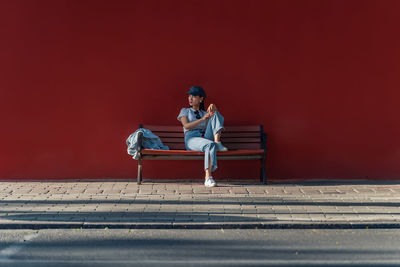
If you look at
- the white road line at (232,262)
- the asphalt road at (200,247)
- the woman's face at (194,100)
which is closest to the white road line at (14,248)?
the asphalt road at (200,247)

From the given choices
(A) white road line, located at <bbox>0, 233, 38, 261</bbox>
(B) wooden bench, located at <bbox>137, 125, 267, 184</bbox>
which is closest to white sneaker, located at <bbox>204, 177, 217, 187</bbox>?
(B) wooden bench, located at <bbox>137, 125, 267, 184</bbox>

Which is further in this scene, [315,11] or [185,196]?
[315,11]

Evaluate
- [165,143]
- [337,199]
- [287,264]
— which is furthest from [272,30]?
[287,264]

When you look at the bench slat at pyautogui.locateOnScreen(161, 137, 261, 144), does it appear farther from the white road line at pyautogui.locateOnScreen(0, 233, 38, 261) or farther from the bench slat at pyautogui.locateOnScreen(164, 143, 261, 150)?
the white road line at pyautogui.locateOnScreen(0, 233, 38, 261)

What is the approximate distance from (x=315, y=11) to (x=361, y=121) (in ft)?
5.94

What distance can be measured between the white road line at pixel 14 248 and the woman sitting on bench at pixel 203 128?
336cm

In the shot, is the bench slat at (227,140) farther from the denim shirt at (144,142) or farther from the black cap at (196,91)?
the black cap at (196,91)

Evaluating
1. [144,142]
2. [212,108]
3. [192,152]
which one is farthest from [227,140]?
[144,142]

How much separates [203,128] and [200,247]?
3902mm

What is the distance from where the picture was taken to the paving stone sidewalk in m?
6.71

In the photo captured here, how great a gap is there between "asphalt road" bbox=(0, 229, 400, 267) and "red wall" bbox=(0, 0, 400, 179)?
130 inches

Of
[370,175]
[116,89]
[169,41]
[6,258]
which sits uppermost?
[169,41]

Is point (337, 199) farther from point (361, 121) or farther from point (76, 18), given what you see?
point (76, 18)

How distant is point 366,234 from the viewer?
6.38 metres
